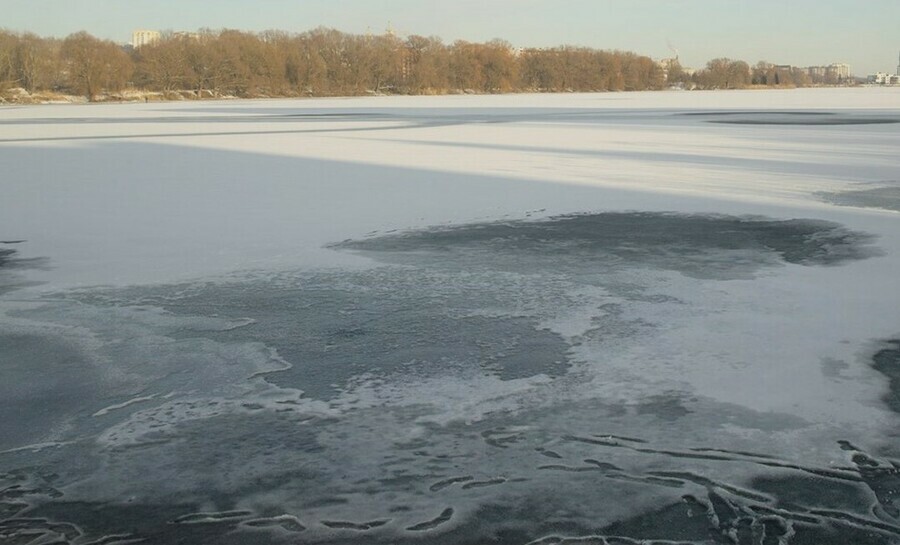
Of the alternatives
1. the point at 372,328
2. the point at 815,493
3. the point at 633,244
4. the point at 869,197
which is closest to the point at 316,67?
the point at 869,197

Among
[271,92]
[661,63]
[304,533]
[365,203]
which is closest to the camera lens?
[304,533]

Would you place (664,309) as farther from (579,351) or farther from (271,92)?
(271,92)

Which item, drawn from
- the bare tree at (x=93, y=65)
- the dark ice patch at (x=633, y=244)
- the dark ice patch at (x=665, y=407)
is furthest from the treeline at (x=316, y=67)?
the dark ice patch at (x=665, y=407)

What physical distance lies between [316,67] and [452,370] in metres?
81.7

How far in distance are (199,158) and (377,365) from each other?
11.3 metres

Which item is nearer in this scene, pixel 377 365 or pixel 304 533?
pixel 304 533

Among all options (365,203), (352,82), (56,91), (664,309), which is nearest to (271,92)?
(352,82)

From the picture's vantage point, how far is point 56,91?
66125mm

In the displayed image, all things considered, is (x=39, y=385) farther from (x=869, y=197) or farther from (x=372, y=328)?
(x=869, y=197)

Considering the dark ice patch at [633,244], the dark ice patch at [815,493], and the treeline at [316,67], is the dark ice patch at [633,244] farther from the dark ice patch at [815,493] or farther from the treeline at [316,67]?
the treeline at [316,67]

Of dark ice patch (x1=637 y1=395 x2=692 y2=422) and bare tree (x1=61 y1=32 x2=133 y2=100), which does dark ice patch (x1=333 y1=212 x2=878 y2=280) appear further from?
bare tree (x1=61 y1=32 x2=133 y2=100)

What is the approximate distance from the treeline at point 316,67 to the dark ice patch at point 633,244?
60323 millimetres

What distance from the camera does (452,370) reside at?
3953mm

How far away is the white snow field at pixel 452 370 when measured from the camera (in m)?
2.62
